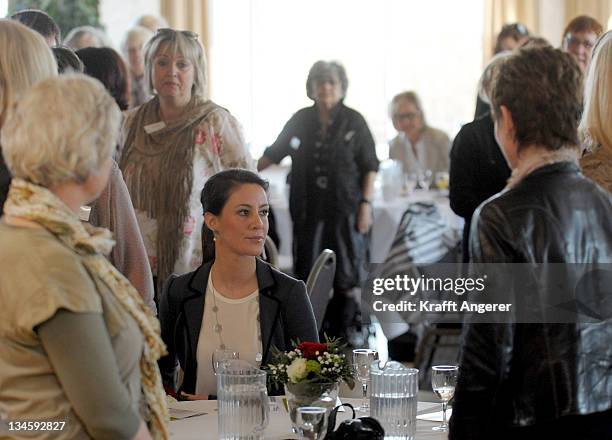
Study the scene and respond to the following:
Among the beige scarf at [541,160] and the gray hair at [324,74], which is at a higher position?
the beige scarf at [541,160]

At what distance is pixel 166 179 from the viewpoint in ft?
15.0

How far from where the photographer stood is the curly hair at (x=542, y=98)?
2.24m

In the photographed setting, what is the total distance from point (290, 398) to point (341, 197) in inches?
179

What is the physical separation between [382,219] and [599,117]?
4684mm

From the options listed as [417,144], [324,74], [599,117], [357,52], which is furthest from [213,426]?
[357,52]

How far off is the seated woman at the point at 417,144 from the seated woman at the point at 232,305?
4.99m

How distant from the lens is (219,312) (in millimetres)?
3463

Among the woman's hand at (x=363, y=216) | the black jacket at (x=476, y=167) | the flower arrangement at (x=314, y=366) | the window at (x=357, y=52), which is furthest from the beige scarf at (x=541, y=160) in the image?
the window at (x=357, y=52)

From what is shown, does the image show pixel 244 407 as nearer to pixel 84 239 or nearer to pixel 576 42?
pixel 84 239

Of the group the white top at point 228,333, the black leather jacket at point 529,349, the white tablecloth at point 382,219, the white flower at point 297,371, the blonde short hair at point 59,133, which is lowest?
the white tablecloth at point 382,219

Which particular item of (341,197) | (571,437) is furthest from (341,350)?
(341,197)

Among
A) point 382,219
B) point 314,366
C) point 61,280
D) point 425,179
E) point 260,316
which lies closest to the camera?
point 61,280

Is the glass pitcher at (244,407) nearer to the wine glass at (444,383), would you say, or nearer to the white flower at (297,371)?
the white flower at (297,371)

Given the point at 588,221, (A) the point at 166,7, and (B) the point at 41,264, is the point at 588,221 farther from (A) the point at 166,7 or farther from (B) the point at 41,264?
(A) the point at 166,7
